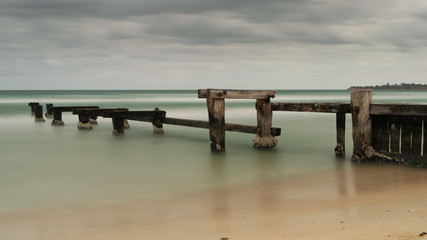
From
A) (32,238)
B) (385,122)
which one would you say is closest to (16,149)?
(32,238)

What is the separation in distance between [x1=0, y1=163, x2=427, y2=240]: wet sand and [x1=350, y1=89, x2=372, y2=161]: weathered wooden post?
60.3 inches

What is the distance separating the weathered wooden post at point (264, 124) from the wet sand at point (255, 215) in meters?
3.73

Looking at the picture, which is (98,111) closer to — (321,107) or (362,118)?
(321,107)

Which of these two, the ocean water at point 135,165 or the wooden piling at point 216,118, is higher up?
the wooden piling at point 216,118

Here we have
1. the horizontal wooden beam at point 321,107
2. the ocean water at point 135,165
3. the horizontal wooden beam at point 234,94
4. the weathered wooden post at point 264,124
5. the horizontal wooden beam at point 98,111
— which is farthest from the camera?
the horizontal wooden beam at point 98,111

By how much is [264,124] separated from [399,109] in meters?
3.64

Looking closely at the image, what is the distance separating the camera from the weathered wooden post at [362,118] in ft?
30.3

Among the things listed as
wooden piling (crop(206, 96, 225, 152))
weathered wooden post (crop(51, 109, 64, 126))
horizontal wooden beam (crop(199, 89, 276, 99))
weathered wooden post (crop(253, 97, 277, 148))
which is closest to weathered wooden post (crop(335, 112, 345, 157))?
weathered wooden post (crop(253, 97, 277, 148))

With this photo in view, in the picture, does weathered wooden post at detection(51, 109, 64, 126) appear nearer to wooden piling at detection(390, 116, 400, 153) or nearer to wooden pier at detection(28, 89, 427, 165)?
wooden pier at detection(28, 89, 427, 165)

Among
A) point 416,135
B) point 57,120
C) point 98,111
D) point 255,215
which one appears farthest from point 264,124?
point 57,120

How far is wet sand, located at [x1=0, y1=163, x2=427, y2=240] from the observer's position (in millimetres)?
5078

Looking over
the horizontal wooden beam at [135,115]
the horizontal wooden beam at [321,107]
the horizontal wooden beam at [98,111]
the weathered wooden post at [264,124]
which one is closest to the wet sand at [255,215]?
the horizontal wooden beam at [321,107]

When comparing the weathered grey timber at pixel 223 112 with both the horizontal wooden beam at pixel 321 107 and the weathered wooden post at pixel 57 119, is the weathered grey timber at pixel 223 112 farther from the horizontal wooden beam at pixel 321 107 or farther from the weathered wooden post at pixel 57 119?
the weathered wooden post at pixel 57 119

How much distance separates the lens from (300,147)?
13.1 metres
